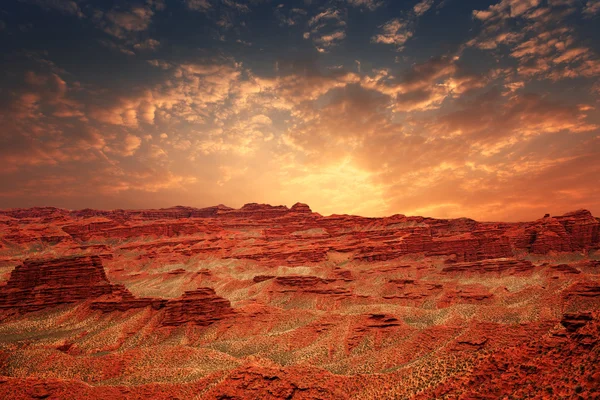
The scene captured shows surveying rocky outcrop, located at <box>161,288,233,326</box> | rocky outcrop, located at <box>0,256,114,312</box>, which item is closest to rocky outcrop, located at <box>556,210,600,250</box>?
rocky outcrop, located at <box>161,288,233,326</box>

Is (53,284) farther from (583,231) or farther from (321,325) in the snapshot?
(583,231)

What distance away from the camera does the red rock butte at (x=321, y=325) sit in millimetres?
20953

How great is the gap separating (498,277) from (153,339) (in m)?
81.7

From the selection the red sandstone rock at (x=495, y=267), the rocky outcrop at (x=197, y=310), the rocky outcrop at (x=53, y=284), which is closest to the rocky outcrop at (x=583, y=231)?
the red sandstone rock at (x=495, y=267)

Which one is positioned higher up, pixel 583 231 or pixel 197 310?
pixel 583 231

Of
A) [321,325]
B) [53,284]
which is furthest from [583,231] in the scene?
[53,284]

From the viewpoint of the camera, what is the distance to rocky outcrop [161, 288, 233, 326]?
49344mm

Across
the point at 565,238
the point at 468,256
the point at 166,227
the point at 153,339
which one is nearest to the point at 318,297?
the point at 153,339

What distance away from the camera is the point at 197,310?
50.1m

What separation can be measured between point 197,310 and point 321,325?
19836 mm

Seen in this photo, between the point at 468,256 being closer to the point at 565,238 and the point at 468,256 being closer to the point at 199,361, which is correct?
the point at 565,238

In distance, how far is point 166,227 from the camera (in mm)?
176875

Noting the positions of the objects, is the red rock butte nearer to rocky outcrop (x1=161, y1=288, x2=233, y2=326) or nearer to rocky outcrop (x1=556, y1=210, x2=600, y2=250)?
rocky outcrop (x1=161, y1=288, x2=233, y2=326)

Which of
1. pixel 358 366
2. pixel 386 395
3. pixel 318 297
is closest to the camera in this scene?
pixel 386 395
